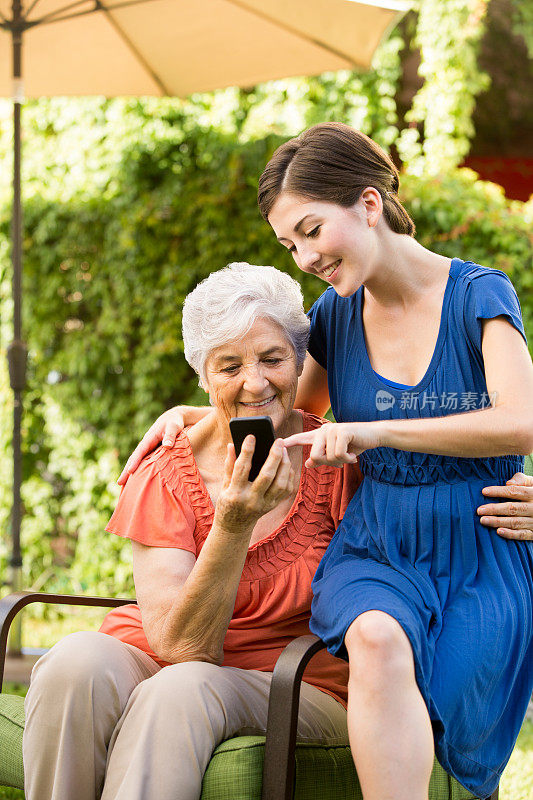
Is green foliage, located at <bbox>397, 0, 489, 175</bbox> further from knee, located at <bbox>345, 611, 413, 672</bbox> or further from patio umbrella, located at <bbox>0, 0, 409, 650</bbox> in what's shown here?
knee, located at <bbox>345, 611, 413, 672</bbox>

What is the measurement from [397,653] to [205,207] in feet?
11.8

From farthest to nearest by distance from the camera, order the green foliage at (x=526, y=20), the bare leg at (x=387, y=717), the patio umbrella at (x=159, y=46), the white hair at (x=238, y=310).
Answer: the green foliage at (x=526, y=20) → the patio umbrella at (x=159, y=46) → the white hair at (x=238, y=310) → the bare leg at (x=387, y=717)

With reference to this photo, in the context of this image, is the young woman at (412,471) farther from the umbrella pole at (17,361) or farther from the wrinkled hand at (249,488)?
the umbrella pole at (17,361)

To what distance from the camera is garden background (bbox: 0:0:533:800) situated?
486cm

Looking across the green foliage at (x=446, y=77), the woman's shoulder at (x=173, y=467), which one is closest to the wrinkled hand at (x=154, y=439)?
the woman's shoulder at (x=173, y=467)

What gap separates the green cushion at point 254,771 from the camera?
1.95 meters

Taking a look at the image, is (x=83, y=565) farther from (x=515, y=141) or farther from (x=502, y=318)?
(x=515, y=141)

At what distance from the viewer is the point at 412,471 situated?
86.6 inches

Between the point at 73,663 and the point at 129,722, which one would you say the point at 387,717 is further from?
the point at 73,663

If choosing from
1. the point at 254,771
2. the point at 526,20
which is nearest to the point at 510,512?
the point at 254,771

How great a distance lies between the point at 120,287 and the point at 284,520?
3.04m

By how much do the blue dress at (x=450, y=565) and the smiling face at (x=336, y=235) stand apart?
22 centimetres

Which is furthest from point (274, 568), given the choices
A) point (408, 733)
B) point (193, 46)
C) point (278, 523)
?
point (193, 46)

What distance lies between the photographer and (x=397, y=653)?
183 cm
